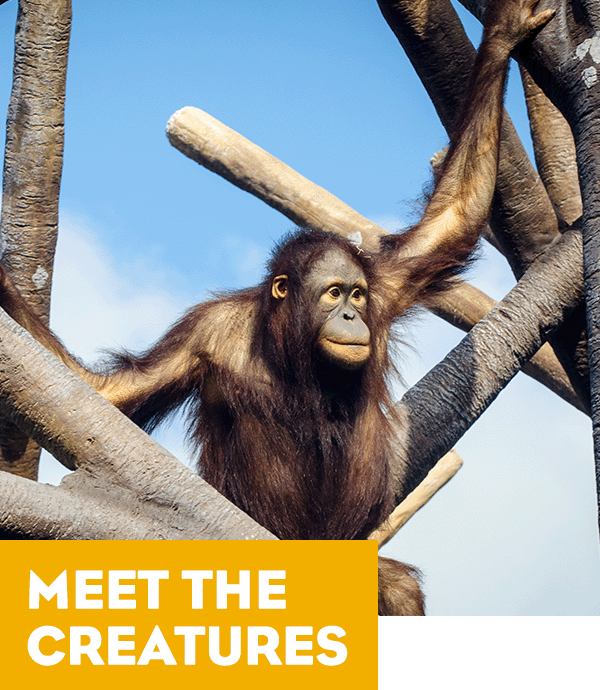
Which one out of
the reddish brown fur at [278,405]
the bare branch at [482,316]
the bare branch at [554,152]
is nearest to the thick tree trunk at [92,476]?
the reddish brown fur at [278,405]

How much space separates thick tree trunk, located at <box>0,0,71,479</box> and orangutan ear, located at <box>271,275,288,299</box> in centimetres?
110

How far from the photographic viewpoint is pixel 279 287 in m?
3.37

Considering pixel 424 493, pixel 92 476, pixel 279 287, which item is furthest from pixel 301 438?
pixel 424 493

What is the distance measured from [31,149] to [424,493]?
4171mm

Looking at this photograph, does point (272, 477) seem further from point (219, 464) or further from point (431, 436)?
point (431, 436)

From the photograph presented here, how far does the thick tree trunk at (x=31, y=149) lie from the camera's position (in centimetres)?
358

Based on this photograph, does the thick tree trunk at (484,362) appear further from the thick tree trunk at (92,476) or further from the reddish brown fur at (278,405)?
the thick tree trunk at (92,476)

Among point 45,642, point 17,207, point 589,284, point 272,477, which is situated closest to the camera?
point 45,642

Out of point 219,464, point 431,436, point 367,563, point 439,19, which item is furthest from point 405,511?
point 367,563

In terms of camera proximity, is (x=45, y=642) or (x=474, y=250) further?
(x=474, y=250)

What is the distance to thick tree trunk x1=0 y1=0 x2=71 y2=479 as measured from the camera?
3.58m

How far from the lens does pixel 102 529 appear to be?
7.18 feet

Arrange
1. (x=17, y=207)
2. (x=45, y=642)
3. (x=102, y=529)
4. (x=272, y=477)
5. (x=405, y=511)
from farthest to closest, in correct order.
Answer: (x=405, y=511)
(x=17, y=207)
(x=272, y=477)
(x=102, y=529)
(x=45, y=642)

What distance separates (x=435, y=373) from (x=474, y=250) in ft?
2.11
